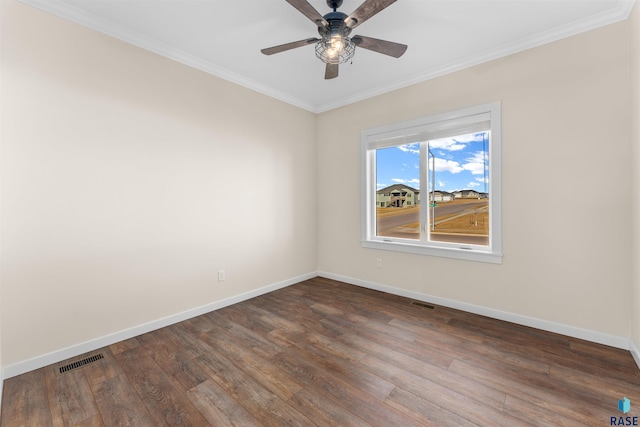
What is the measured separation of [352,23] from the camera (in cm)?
188

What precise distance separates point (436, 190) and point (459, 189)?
0.85ft

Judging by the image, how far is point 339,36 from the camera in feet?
6.42

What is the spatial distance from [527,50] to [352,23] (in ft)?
6.24

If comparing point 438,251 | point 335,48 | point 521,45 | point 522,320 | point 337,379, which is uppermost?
point 521,45

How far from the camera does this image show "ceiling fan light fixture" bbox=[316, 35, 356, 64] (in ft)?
6.52

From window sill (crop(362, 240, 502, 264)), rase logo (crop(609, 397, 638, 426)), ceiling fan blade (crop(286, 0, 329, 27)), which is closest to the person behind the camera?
rase logo (crop(609, 397, 638, 426))

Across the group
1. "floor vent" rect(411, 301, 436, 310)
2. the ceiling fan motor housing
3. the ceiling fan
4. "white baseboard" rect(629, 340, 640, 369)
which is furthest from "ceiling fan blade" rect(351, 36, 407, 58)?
"white baseboard" rect(629, 340, 640, 369)

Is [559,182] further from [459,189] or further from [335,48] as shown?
[335,48]

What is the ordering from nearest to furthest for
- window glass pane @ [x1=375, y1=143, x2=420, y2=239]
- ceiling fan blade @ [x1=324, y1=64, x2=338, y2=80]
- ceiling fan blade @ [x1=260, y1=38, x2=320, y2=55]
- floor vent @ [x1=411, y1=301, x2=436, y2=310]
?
ceiling fan blade @ [x1=260, y1=38, x2=320, y2=55] < ceiling fan blade @ [x1=324, y1=64, x2=338, y2=80] < floor vent @ [x1=411, y1=301, x2=436, y2=310] < window glass pane @ [x1=375, y1=143, x2=420, y2=239]

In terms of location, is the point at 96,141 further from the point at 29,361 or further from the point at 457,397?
the point at 457,397

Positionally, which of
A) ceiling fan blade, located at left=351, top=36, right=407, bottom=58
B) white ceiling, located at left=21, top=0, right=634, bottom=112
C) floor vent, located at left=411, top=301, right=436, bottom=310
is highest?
white ceiling, located at left=21, top=0, right=634, bottom=112

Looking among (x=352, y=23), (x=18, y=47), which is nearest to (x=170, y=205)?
(x=18, y=47)

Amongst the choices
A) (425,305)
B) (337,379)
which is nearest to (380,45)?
(337,379)

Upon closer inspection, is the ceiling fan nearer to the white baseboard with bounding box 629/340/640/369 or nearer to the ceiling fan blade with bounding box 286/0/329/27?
the ceiling fan blade with bounding box 286/0/329/27
